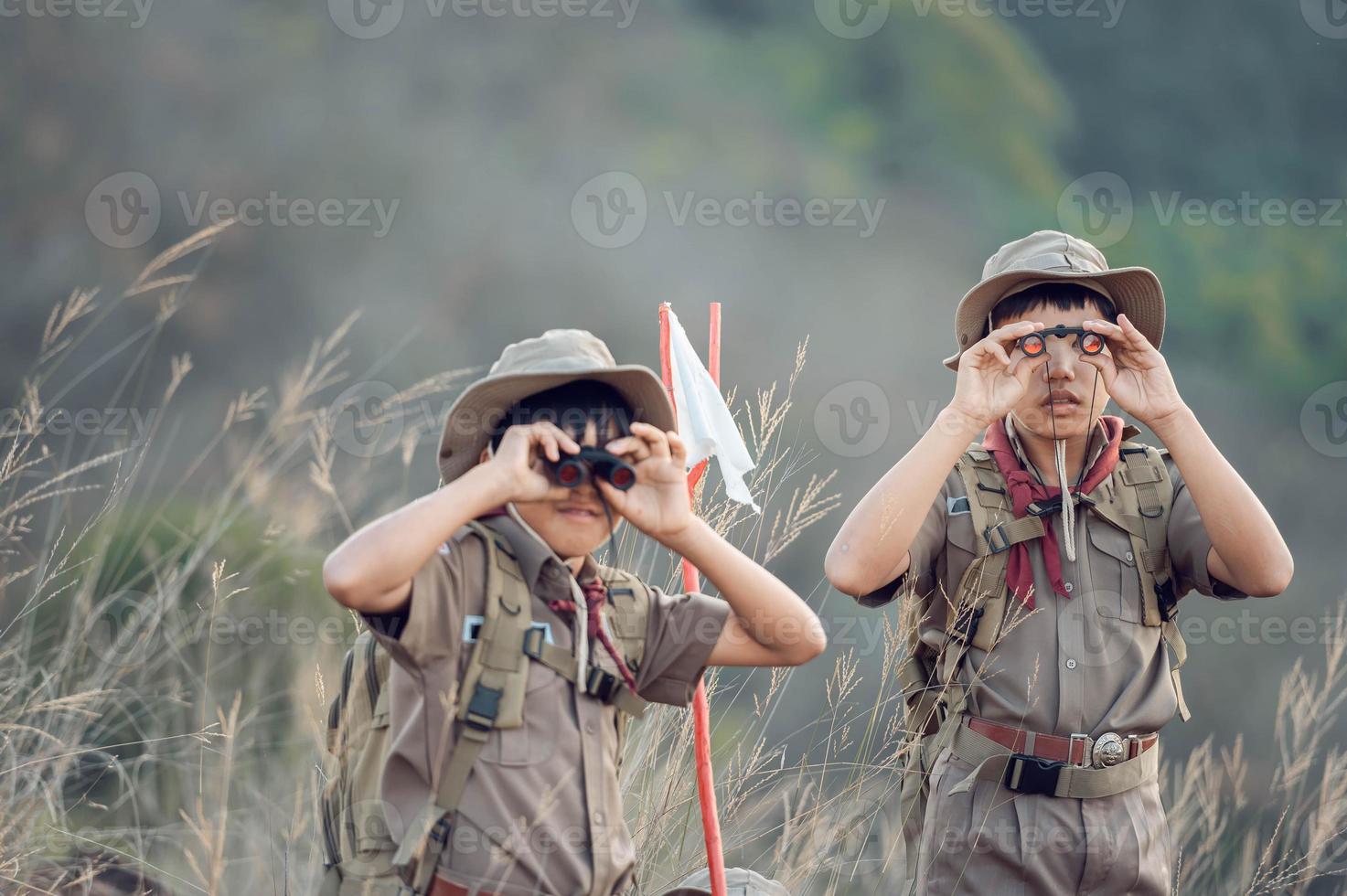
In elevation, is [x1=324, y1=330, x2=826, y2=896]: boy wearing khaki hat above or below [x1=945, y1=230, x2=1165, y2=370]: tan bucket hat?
below

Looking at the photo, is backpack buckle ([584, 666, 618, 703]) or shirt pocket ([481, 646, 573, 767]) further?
backpack buckle ([584, 666, 618, 703])

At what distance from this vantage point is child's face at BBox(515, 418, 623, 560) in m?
2.47

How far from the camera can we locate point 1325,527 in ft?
23.9

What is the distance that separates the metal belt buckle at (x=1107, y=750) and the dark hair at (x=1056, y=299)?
39.6 inches

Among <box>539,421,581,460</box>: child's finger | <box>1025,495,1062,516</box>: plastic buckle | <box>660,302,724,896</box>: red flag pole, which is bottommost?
<box>660,302,724,896</box>: red flag pole

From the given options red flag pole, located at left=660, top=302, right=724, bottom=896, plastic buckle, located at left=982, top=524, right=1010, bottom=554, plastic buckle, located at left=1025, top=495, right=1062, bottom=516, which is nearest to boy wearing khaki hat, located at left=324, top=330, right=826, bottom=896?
red flag pole, located at left=660, top=302, right=724, bottom=896

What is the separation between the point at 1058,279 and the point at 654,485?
1.25 metres

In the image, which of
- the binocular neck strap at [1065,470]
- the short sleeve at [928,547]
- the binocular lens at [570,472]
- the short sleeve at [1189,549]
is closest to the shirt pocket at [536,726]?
the binocular lens at [570,472]

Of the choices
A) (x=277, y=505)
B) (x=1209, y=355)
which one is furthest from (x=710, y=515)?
(x=1209, y=355)

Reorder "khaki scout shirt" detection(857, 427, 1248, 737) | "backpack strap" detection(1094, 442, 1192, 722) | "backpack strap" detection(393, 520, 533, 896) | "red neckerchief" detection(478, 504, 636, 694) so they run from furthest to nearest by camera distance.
Answer: "backpack strap" detection(1094, 442, 1192, 722), "khaki scout shirt" detection(857, 427, 1248, 737), "red neckerchief" detection(478, 504, 636, 694), "backpack strap" detection(393, 520, 533, 896)

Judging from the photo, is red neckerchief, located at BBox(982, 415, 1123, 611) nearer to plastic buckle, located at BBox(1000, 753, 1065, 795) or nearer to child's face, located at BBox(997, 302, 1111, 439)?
child's face, located at BBox(997, 302, 1111, 439)

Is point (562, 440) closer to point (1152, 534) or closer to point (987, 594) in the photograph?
point (987, 594)

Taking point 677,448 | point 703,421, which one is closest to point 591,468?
point 677,448

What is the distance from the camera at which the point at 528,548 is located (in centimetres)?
245
